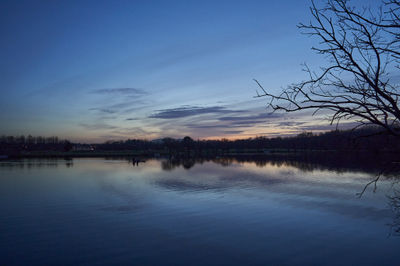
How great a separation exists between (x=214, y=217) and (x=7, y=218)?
9303mm

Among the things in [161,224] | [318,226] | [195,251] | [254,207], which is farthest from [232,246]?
Result: [254,207]

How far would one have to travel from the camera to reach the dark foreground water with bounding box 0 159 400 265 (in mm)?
8586

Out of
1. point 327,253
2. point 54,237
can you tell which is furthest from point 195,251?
point 54,237

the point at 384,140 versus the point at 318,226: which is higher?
the point at 384,140

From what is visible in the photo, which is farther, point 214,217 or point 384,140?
point 214,217

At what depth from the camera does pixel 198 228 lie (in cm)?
1141

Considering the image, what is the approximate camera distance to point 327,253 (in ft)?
29.2

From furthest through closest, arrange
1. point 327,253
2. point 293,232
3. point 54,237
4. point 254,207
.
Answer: point 254,207
point 293,232
point 54,237
point 327,253

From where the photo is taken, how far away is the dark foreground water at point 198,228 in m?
8.59

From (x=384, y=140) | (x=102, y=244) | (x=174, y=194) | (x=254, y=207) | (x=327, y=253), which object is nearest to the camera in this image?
(x=384, y=140)

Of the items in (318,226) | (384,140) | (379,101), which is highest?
(379,101)

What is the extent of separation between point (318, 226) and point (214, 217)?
4.41 meters

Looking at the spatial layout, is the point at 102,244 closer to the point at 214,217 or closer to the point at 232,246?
the point at 232,246

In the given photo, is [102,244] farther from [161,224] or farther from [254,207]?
[254,207]
